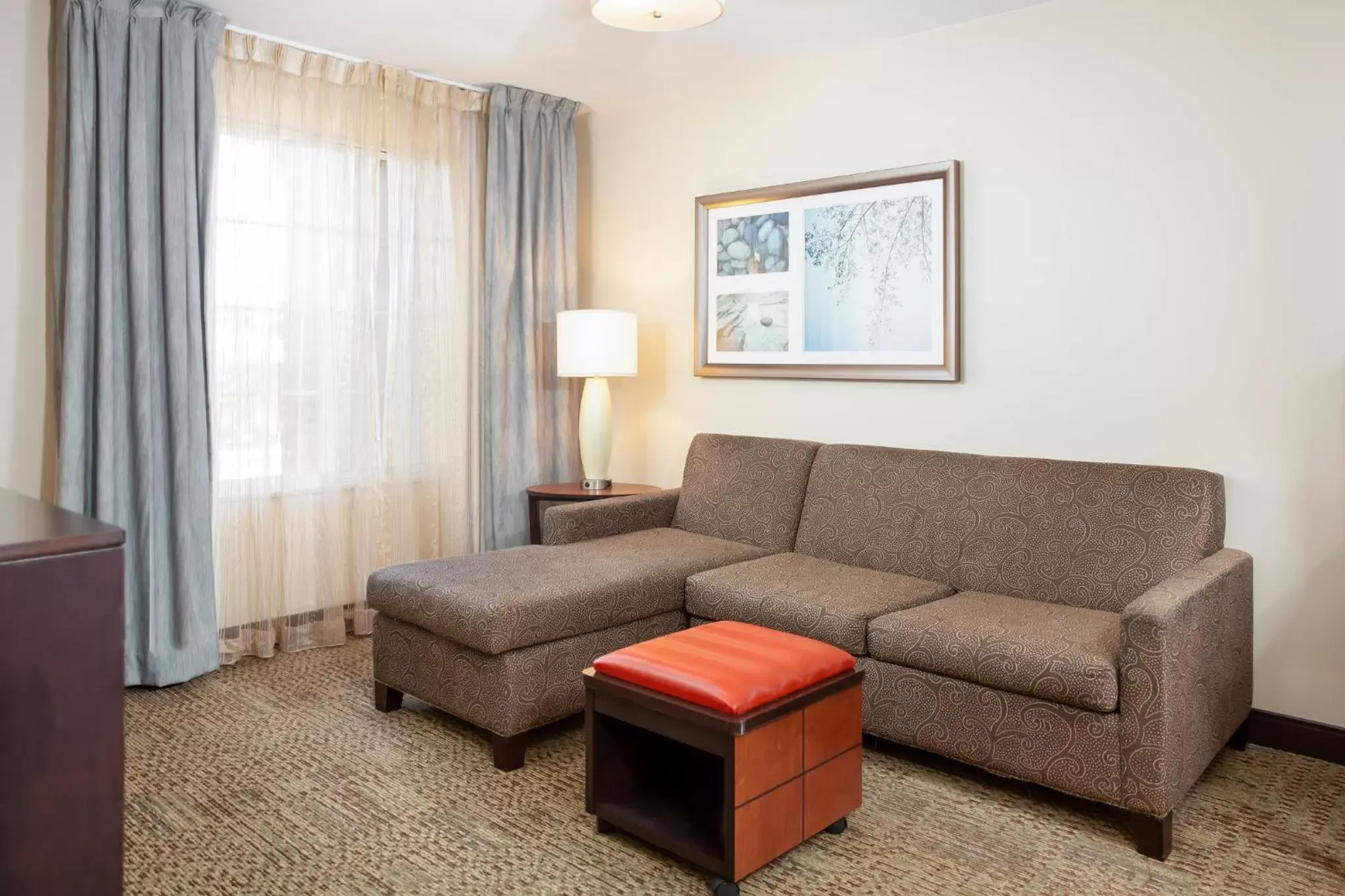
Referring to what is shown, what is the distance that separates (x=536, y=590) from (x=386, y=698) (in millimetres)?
748

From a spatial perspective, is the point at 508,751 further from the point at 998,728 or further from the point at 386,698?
the point at 998,728

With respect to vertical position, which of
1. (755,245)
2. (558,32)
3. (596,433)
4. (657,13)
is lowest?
(596,433)

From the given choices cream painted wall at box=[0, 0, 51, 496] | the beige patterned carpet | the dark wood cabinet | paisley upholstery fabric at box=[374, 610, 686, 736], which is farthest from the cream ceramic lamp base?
the dark wood cabinet

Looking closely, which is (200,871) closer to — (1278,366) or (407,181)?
(407,181)

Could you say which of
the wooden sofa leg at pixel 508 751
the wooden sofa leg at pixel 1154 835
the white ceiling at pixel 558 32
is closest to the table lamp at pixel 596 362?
the white ceiling at pixel 558 32

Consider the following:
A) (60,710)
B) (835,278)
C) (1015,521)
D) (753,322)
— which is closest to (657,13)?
(835,278)

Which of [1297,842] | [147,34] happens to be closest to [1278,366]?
[1297,842]

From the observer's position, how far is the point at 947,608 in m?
2.83

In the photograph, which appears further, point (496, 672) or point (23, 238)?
point (23, 238)

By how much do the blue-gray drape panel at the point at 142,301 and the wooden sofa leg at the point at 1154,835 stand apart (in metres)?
3.03

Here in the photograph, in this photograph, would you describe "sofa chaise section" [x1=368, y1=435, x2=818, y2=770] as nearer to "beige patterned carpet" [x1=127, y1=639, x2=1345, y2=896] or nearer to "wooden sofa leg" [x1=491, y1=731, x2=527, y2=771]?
"wooden sofa leg" [x1=491, y1=731, x2=527, y2=771]

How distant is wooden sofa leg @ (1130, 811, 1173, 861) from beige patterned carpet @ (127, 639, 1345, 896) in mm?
31

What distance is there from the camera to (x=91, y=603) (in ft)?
3.91

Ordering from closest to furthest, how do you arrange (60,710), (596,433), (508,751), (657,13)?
(60,710)
(508,751)
(657,13)
(596,433)
